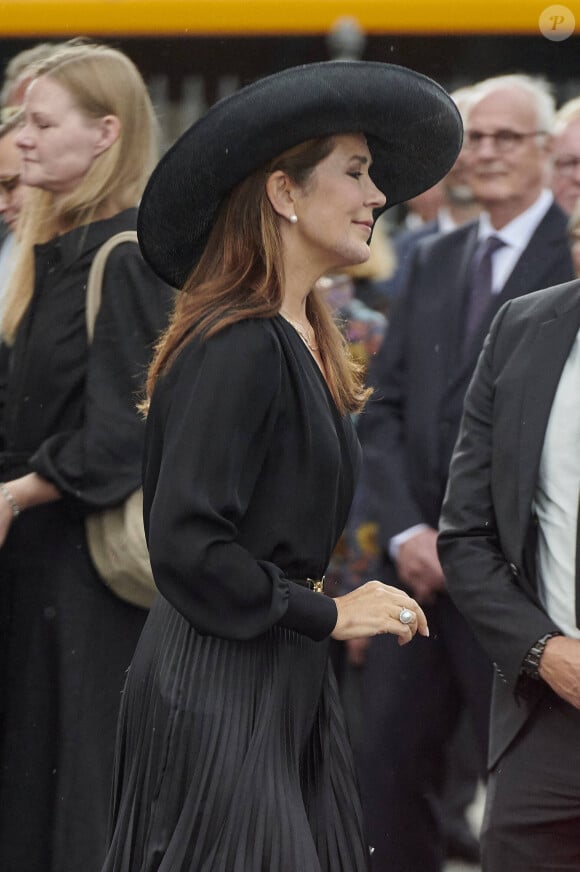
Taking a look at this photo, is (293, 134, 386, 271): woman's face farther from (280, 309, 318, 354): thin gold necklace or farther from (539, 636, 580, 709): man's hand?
(539, 636, 580, 709): man's hand

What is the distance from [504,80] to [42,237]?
1.64 meters

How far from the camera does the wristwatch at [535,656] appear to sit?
Answer: 3418 millimetres

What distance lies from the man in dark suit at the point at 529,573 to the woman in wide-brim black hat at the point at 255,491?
0.44m

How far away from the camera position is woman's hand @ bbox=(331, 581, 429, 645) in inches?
115

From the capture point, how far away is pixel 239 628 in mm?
2863

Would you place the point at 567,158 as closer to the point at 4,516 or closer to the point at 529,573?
the point at 529,573

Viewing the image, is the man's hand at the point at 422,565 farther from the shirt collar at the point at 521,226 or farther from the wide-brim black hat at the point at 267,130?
the wide-brim black hat at the point at 267,130

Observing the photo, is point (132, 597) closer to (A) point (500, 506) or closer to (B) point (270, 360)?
(A) point (500, 506)

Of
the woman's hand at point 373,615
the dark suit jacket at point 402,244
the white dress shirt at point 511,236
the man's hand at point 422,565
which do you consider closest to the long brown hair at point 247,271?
the woman's hand at point 373,615

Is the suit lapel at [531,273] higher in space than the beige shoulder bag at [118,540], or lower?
higher

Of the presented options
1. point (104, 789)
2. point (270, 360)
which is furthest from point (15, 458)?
point (270, 360)

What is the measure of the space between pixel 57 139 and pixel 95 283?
403 mm

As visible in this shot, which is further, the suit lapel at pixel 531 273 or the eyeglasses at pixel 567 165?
the eyeglasses at pixel 567 165

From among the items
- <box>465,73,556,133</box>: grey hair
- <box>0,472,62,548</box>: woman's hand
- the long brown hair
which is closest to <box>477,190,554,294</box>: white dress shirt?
<box>465,73,556,133</box>: grey hair
